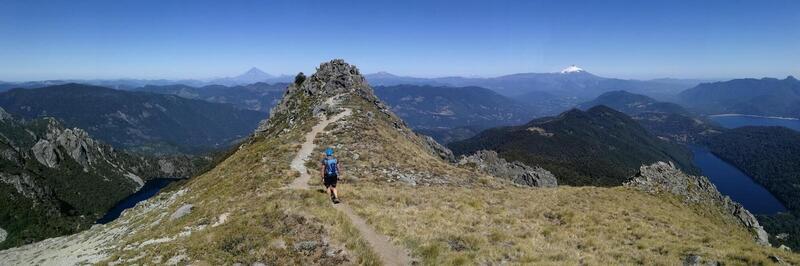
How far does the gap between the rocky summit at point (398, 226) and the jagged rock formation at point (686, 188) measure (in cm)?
465

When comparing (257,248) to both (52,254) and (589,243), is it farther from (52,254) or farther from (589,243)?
(52,254)

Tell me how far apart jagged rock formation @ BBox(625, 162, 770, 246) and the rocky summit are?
465 cm

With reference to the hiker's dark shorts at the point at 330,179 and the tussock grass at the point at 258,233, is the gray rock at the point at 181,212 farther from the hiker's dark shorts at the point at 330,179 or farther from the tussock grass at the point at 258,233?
the hiker's dark shorts at the point at 330,179

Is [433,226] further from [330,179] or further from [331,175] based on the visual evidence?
[330,179]

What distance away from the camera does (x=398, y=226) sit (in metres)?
22.4

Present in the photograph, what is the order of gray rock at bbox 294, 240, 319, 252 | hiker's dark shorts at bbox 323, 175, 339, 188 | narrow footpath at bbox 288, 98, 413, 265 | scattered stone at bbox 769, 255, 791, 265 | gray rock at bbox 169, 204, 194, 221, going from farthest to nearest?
1. gray rock at bbox 169, 204, 194, 221
2. hiker's dark shorts at bbox 323, 175, 339, 188
3. gray rock at bbox 294, 240, 319, 252
4. narrow footpath at bbox 288, 98, 413, 265
5. scattered stone at bbox 769, 255, 791, 265

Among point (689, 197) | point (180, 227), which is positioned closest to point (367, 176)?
point (180, 227)

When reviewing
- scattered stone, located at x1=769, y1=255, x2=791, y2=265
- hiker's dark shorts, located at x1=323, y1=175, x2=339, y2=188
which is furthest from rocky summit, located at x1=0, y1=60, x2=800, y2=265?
hiker's dark shorts, located at x1=323, y1=175, x2=339, y2=188

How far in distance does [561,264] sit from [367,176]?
73.9 feet

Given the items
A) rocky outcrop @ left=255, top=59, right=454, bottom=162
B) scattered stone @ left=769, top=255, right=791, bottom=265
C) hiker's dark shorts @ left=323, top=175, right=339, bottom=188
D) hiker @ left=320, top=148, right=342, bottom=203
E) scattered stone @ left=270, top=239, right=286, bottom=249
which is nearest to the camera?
scattered stone @ left=769, top=255, right=791, bottom=265

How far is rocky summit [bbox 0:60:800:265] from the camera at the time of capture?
742 inches

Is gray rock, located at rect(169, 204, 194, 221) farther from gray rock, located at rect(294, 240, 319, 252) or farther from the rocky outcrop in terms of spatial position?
the rocky outcrop

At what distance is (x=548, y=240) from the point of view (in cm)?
2195

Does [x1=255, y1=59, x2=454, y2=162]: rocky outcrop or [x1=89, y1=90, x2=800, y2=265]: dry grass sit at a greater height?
[x1=255, y1=59, x2=454, y2=162]: rocky outcrop
